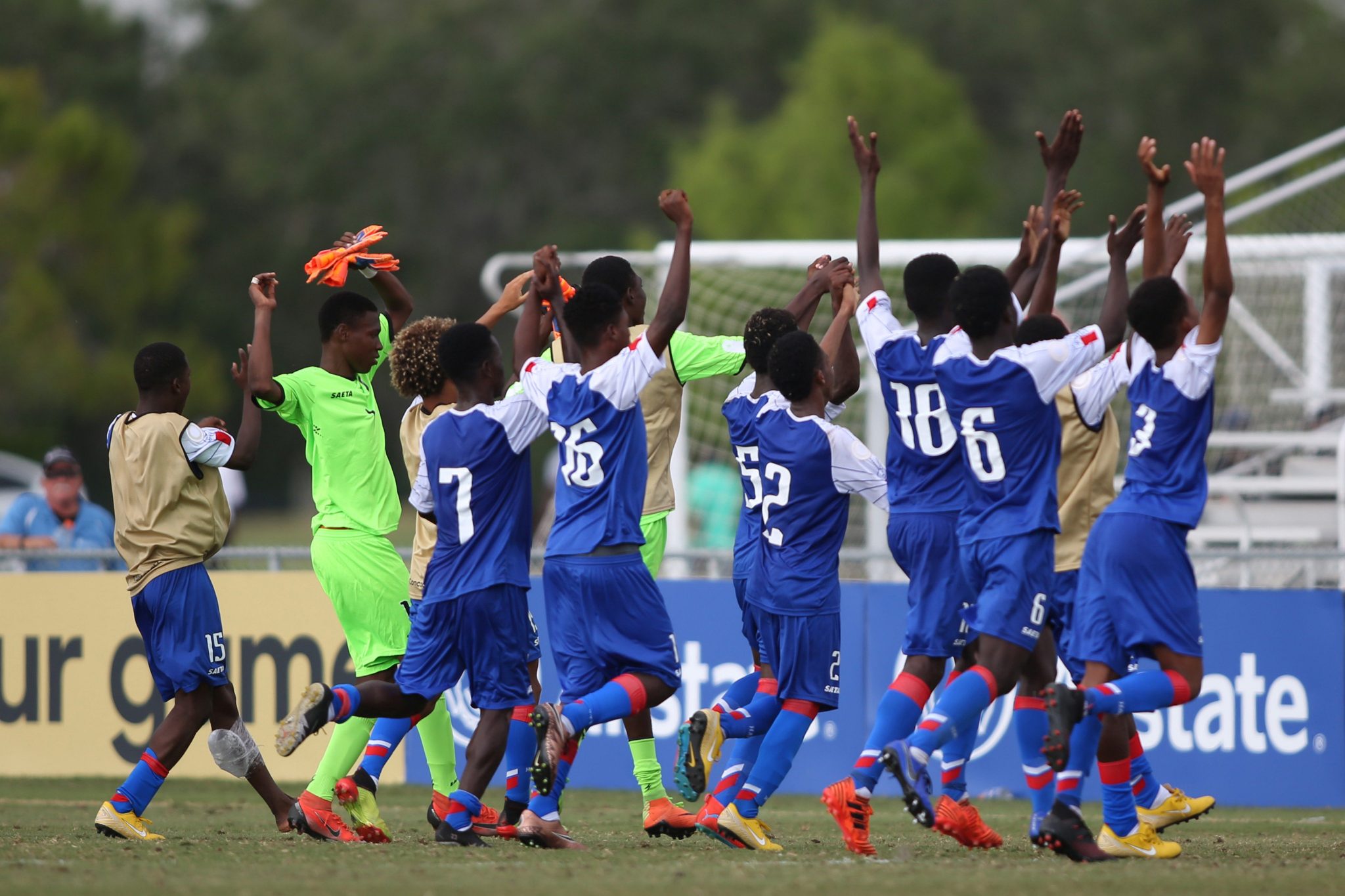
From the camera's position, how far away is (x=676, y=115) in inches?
2283

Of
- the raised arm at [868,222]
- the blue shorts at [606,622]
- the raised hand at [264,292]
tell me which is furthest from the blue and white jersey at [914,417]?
the raised hand at [264,292]

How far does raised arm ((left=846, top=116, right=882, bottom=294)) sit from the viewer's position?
26.4ft

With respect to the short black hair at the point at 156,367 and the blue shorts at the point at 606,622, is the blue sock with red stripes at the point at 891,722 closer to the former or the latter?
the blue shorts at the point at 606,622

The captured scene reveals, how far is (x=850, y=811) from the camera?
24.9 ft

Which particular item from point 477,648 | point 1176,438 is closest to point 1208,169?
point 1176,438

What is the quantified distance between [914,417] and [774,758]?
1.70 meters

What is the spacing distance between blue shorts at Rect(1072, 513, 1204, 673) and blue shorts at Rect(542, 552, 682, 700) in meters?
1.94

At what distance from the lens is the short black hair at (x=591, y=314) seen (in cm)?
790

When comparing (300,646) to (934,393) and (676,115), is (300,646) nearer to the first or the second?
(934,393)

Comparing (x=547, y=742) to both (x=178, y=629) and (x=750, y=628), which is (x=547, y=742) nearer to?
(x=750, y=628)

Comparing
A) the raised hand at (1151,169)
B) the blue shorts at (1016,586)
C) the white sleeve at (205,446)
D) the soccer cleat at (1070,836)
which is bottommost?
the soccer cleat at (1070,836)

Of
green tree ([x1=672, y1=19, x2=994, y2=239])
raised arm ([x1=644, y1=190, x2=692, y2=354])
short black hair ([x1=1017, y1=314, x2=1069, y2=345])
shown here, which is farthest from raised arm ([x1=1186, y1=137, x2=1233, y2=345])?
green tree ([x1=672, y1=19, x2=994, y2=239])

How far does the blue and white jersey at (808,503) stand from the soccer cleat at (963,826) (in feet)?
3.40

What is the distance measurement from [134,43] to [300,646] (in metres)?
49.0
